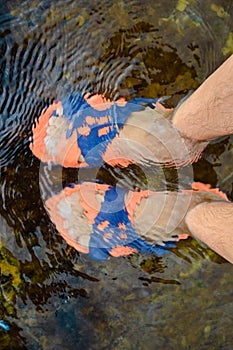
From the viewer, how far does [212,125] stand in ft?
4.50

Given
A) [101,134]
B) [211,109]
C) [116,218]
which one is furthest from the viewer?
[116,218]

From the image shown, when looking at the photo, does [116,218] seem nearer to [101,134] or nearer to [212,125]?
[101,134]

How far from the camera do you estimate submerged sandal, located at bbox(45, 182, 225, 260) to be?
1.85 m

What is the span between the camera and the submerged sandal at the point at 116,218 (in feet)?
6.06

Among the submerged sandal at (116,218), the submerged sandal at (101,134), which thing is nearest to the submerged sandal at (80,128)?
the submerged sandal at (101,134)

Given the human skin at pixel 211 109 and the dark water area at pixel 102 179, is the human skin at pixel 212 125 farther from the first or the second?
the dark water area at pixel 102 179

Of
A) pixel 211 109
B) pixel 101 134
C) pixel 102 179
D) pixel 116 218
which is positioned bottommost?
pixel 116 218

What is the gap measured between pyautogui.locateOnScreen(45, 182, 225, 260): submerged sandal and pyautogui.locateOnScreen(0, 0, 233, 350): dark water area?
4 centimetres

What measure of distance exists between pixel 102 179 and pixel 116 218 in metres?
0.19

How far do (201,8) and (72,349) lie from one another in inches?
65.1

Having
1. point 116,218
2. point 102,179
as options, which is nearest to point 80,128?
point 102,179

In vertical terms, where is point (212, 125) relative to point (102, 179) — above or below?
above

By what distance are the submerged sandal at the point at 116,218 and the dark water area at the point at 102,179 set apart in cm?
4

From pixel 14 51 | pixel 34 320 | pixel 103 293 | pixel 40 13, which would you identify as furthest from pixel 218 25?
pixel 34 320
